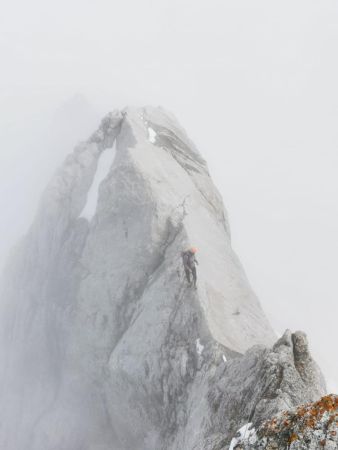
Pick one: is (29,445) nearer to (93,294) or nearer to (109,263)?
(93,294)

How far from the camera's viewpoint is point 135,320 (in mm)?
27375

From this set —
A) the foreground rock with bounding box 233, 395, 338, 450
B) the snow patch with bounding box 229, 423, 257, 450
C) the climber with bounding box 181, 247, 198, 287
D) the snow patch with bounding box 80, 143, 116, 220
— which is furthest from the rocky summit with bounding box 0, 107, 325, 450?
the foreground rock with bounding box 233, 395, 338, 450

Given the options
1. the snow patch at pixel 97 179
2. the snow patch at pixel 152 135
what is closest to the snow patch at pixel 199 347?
the snow patch at pixel 97 179

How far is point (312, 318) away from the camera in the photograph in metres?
135

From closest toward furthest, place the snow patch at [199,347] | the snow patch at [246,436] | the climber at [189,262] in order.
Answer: the snow patch at [246,436], the snow patch at [199,347], the climber at [189,262]

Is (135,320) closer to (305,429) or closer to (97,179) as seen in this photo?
(97,179)

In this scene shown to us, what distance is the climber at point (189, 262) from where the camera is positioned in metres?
23.8

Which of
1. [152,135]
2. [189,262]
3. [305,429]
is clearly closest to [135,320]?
[189,262]

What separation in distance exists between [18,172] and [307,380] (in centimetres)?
8154

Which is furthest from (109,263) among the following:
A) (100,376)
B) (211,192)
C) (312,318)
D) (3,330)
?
(312,318)

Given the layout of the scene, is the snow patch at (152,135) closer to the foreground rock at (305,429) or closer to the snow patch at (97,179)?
the snow patch at (97,179)

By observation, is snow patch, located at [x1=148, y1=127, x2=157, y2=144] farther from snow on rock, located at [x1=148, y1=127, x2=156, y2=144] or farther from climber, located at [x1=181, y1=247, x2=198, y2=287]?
climber, located at [x1=181, y1=247, x2=198, y2=287]

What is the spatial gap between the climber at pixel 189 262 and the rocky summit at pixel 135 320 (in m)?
0.85

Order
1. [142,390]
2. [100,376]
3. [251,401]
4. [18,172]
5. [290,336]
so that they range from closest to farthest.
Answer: [251,401]
[290,336]
[142,390]
[100,376]
[18,172]
